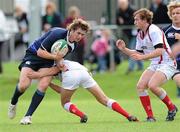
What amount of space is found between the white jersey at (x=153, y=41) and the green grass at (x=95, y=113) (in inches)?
39.6

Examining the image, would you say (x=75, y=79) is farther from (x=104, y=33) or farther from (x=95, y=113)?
(x=104, y=33)

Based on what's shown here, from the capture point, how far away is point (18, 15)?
28.1 m

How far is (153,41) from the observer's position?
46.3 feet

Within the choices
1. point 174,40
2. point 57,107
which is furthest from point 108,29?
point 174,40

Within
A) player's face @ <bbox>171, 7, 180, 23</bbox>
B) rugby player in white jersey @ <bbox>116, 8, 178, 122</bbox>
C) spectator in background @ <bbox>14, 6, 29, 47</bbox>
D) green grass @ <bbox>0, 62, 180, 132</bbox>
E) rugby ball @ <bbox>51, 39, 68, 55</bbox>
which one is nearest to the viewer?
green grass @ <bbox>0, 62, 180, 132</bbox>

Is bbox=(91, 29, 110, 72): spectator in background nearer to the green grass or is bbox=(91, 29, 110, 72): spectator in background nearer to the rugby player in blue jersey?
the green grass

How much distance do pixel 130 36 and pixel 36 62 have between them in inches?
444

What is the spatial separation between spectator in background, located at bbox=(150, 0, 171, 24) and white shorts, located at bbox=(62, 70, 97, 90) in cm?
1050

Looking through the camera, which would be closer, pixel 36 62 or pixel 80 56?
pixel 36 62

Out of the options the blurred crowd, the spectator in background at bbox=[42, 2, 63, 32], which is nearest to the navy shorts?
the blurred crowd

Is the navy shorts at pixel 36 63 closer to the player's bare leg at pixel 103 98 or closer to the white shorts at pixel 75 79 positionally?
the white shorts at pixel 75 79

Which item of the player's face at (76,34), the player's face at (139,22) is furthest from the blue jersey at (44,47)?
the player's face at (139,22)

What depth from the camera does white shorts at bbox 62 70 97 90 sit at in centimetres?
1409

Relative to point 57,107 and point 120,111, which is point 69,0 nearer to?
point 57,107
